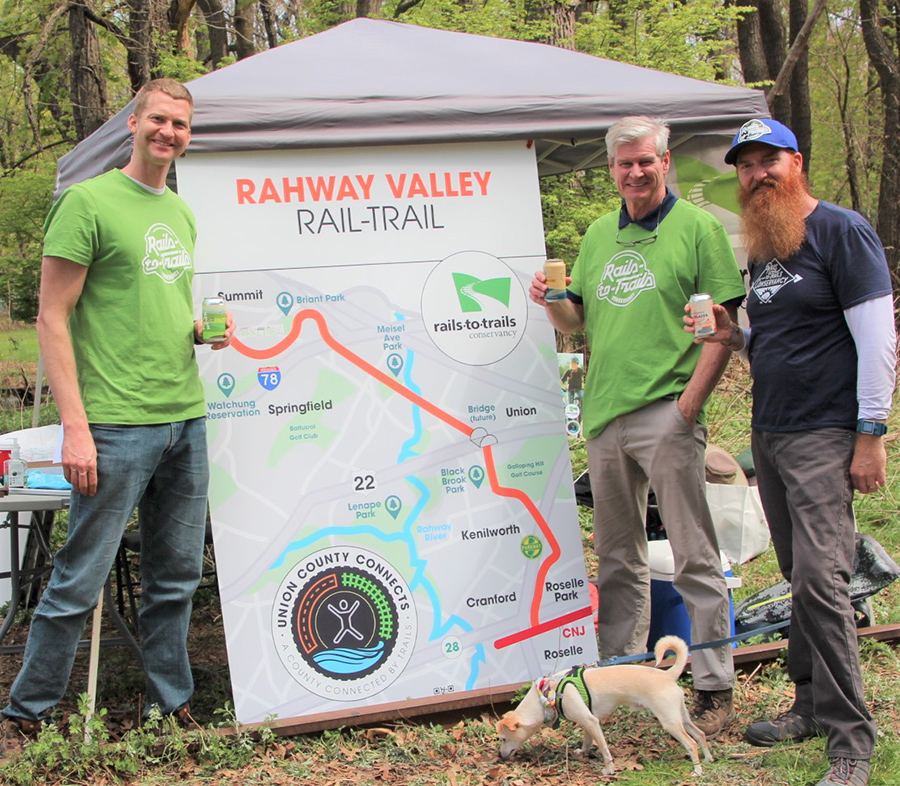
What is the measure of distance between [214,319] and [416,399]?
0.96 m

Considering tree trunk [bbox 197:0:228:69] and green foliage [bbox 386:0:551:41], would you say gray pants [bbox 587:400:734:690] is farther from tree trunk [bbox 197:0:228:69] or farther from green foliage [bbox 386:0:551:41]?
tree trunk [bbox 197:0:228:69]

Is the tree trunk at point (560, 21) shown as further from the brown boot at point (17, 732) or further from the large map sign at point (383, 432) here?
the brown boot at point (17, 732)

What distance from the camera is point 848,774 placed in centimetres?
312

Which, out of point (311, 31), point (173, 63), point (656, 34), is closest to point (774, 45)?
point (656, 34)

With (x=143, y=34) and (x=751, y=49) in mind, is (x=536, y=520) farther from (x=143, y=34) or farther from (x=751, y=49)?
(x=751, y=49)

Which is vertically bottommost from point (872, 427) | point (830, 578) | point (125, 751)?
point (125, 751)

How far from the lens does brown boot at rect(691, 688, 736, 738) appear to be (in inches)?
146

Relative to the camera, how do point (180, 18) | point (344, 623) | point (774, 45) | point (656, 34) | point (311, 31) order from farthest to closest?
point (311, 31) → point (774, 45) → point (180, 18) → point (656, 34) → point (344, 623)

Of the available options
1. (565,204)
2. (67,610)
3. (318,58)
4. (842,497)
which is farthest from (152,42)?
(842,497)

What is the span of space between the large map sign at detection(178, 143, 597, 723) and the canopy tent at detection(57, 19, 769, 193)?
139 mm

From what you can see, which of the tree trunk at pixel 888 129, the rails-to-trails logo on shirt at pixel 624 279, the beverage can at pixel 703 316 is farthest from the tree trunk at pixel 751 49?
the beverage can at pixel 703 316

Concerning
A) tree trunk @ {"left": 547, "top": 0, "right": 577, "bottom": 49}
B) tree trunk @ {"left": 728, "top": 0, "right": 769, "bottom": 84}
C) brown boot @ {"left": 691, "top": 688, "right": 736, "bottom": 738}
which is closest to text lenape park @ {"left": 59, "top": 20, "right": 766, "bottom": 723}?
brown boot @ {"left": 691, "top": 688, "right": 736, "bottom": 738}

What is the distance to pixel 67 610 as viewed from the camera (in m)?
3.43

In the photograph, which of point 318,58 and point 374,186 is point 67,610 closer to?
point 374,186
